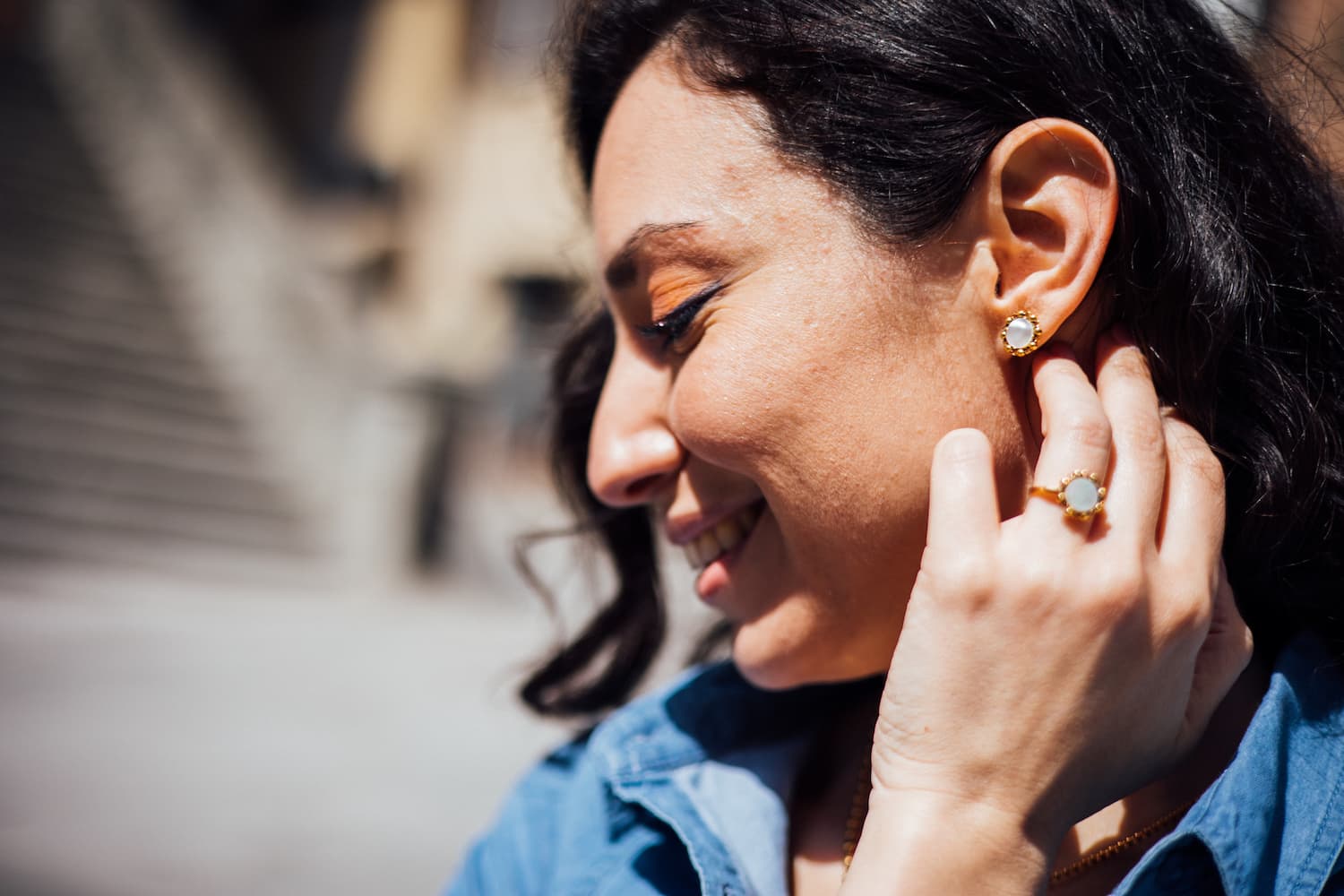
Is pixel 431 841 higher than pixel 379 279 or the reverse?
higher

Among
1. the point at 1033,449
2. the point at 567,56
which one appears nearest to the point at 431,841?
the point at 567,56

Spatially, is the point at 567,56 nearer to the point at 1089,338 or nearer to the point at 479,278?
the point at 1089,338

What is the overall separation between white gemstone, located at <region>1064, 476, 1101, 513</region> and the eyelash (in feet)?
1.55

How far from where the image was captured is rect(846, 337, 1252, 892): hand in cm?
111

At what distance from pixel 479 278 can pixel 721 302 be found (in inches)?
487

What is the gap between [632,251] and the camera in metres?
1.44

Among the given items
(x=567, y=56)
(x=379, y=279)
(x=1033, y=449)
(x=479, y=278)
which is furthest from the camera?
(x=379, y=279)

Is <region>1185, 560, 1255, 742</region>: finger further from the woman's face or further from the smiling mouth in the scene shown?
the smiling mouth

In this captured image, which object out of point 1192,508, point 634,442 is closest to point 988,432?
point 1192,508

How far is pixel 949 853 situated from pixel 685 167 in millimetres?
829

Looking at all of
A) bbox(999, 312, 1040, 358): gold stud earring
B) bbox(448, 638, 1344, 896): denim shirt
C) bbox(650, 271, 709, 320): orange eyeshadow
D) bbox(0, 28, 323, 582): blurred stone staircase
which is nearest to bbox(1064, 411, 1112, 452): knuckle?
bbox(999, 312, 1040, 358): gold stud earring

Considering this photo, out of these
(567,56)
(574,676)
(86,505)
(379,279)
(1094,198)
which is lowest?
(379,279)

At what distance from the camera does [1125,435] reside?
3.99 ft

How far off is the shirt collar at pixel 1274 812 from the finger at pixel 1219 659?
0.06 metres
